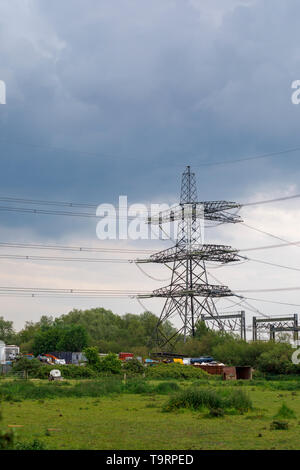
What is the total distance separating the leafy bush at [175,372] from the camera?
65.6 metres

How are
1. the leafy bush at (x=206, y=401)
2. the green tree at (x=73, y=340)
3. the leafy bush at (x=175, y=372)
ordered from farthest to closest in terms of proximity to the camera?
the green tree at (x=73, y=340) < the leafy bush at (x=175, y=372) < the leafy bush at (x=206, y=401)

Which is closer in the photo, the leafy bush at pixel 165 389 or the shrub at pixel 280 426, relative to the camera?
the shrub at pixel 280 426

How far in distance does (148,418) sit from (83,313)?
13012cm

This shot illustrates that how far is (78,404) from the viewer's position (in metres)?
33.2

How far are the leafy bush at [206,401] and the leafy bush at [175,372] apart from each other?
36.9 metres

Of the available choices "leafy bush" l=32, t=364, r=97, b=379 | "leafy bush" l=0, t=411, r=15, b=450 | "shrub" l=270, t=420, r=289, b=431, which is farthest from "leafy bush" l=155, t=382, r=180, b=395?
"leafy bush" l=0, t=411, r=15, b=450

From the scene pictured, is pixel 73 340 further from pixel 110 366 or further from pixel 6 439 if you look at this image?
pixel 6 439

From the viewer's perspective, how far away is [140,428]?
2131 cm

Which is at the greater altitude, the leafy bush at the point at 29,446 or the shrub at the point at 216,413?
the leafy bush at the point at 29,446

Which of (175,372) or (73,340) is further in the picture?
(73,340)

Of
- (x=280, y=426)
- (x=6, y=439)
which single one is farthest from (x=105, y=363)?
(x=6, y=439)

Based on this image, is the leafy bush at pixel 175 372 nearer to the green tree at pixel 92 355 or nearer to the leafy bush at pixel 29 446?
the green tree at pixel 92 355

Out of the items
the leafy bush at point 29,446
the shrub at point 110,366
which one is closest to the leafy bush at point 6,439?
the leafy bush at point 29,446

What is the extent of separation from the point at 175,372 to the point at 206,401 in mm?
39804
